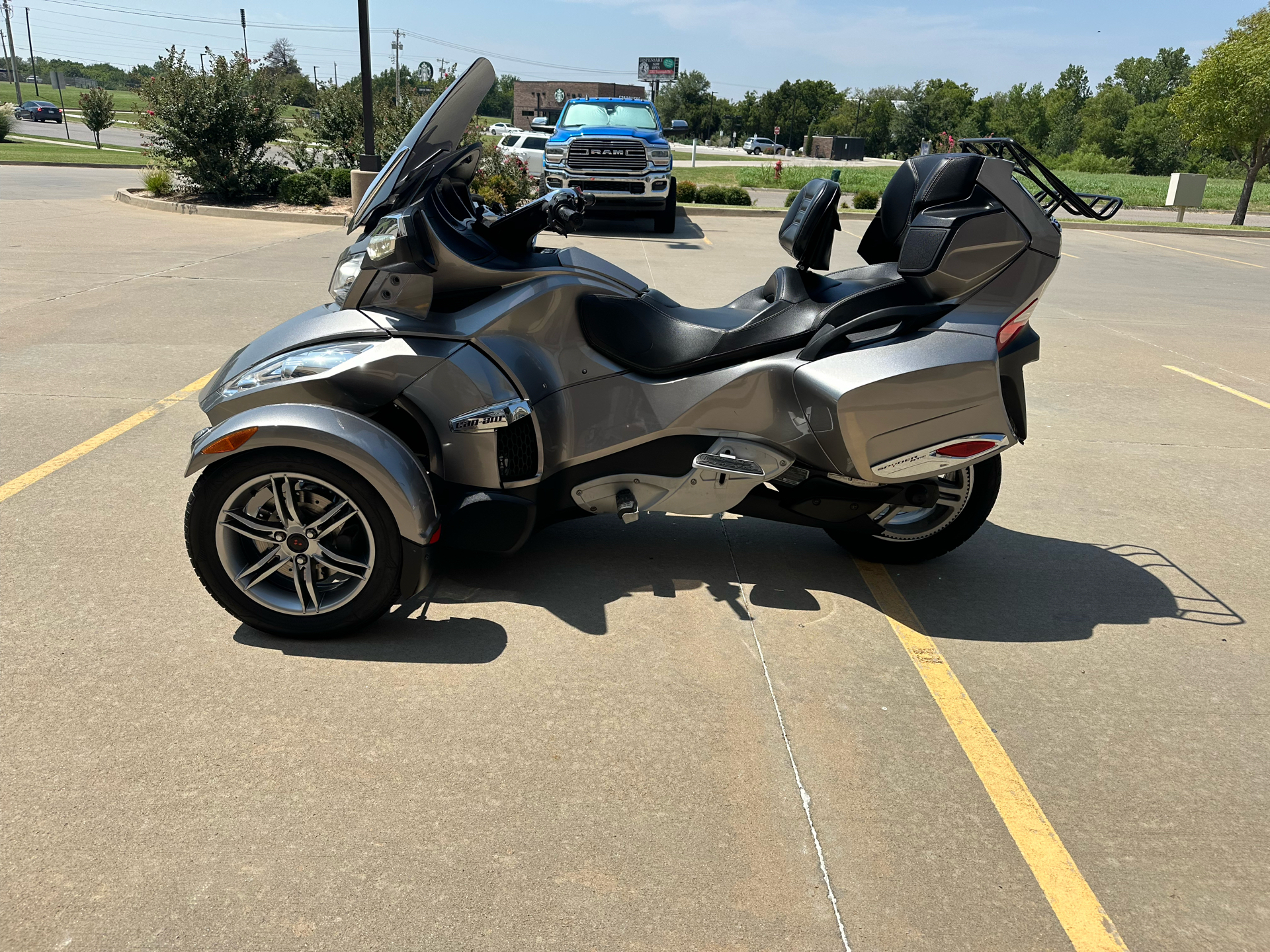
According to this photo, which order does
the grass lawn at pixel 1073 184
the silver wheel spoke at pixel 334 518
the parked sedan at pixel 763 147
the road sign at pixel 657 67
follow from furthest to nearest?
1. the parked sedan at pixel 763 147
2. the road sign at pixel 657 67
3. the grass lawn at pixel 1073 184
4. the silver wheel spoke at pixel 334 518

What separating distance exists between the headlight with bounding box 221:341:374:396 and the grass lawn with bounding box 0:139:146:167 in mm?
26496

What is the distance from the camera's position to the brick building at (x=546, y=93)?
96125 mm

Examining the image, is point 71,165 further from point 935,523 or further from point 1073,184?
point 1073,184

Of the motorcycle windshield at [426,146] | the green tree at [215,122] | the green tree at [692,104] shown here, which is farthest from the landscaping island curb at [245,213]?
the green tree at [692,104]

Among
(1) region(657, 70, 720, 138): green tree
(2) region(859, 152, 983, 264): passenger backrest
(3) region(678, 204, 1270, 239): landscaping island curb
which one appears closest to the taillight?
(2) region(859, 152, 983, 264): passenger backrest

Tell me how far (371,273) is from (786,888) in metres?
2.46

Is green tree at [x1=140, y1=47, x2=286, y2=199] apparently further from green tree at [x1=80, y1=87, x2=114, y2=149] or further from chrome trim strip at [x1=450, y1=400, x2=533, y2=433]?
green tree at [x1=80, y1=87, x2=114, y2=149]

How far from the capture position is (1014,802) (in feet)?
8.82

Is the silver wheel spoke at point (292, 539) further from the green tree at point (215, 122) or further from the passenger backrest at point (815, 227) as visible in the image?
the green tree at point (215, 122)

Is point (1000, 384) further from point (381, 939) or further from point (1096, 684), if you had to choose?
point (381, 939)

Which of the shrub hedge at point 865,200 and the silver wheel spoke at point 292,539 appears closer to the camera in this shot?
the silver wheel spoke at point 292,539

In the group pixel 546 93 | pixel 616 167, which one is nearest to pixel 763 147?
pixel 546 93

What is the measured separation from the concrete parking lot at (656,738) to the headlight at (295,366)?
2.79ft

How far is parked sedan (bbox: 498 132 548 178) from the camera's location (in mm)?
22594
